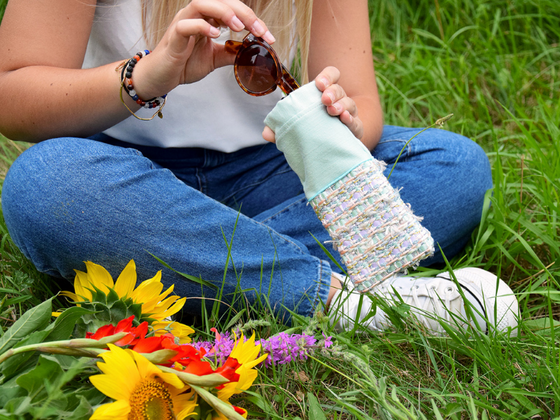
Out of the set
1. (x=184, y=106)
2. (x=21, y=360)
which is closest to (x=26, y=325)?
(x=21, y=360)

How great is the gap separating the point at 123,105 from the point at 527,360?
0.92 meters

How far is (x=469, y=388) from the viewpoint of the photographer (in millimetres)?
813

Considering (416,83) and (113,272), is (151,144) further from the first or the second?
(416,83)

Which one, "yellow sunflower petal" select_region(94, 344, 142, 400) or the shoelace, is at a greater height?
"yellow sunflower petal" select_region(94, 344, 142, 400)

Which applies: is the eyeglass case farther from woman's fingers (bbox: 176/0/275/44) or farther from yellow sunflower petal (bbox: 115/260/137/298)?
yellow sunflower petal (bbox: 115/260/137/298)

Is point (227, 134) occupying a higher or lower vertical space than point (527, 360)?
higher

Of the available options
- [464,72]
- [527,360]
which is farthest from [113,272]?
[464,72]

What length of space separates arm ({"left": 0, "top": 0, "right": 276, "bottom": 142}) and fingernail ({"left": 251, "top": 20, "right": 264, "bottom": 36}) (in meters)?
0.09

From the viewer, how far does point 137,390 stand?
549 millimetres

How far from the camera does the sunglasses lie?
935 mm

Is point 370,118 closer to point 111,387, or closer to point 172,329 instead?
point 172,329

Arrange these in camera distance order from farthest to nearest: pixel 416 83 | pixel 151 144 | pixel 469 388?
pixel 416 83, pixel 151 144, pixel 469 388

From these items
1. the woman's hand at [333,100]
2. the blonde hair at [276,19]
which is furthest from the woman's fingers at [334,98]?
the blonde hair at [276,19]

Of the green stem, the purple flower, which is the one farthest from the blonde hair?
the green stem
